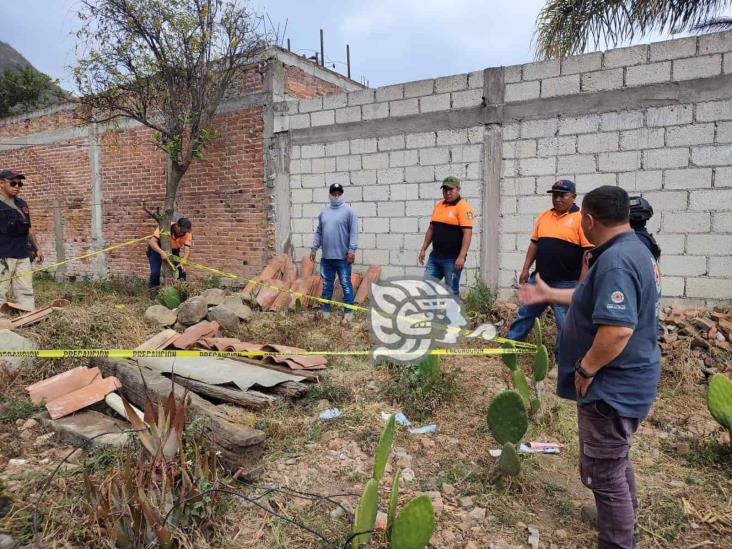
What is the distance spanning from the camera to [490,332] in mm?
5758

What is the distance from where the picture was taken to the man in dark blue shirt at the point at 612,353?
78.4 inches

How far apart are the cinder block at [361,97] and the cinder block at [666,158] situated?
367cm

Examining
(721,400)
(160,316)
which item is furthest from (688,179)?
(160,316)

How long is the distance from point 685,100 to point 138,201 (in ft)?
30.3

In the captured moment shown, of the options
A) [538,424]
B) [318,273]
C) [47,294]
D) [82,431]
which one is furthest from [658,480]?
[47,294]

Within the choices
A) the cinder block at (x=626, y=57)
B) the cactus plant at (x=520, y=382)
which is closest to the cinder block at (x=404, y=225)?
the cinder block at (x=626, y=57)

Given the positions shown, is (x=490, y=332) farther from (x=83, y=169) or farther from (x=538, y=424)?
(x=83, y=169)

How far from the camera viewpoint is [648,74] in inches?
213

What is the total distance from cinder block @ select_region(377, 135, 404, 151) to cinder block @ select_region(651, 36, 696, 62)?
3.12 m

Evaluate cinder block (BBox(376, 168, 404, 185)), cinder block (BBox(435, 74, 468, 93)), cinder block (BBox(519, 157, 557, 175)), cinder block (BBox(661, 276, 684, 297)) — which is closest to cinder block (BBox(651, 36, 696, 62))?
cinder block (BBox(519, 157, 557, 175))

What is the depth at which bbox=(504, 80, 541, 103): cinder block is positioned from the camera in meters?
6.04

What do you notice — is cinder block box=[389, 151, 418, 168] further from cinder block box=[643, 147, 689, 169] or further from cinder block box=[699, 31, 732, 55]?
cinder block box=[699, 31, 732, 55]

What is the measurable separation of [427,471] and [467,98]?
501 centimetres

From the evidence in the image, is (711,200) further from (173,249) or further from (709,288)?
(173,249)
